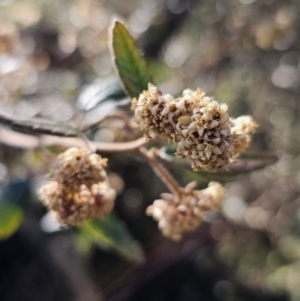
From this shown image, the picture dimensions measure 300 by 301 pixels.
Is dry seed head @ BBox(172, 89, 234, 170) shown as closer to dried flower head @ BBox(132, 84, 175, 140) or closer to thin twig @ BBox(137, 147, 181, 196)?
dried flower head @ BBox(132, 84, 175, 140)

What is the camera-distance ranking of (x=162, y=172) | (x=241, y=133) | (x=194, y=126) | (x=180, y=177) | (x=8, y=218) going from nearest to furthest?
1. (x=194, y=126)
2. (x=241, y=133)
3. (x=162, y=172)
4. (x=8, y=218)
5. (x=180, y=177)

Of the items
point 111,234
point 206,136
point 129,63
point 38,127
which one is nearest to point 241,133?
point 206,136

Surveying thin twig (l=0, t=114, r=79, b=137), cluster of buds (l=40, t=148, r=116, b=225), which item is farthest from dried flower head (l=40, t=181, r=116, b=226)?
thin twig (l=0, t=114, r=79, b=137)

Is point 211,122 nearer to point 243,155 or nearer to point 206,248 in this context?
point 243,155

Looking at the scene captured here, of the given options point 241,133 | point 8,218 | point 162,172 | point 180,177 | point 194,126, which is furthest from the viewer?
point 180,177

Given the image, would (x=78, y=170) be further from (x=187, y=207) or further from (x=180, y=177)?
(x=180, y=177)

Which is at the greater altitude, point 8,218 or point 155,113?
point 155,113

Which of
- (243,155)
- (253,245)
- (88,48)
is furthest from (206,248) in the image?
(243,155)
